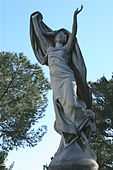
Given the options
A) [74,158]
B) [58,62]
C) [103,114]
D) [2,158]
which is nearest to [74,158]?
[74,158]

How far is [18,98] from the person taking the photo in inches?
1168

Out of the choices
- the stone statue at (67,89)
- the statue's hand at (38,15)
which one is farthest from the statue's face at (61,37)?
the statue's hand at (38,15)

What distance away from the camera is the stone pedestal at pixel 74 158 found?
8.47 metres

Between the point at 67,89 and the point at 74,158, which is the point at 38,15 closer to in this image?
the point at 67,89

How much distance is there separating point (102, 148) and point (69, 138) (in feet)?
56.4

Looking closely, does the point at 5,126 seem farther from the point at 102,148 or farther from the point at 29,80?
the point at 102,148

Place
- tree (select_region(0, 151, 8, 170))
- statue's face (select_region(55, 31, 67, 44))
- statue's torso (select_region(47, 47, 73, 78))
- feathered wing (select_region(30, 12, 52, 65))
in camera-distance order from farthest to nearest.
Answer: tree (select_region(0, 151, 8, 170)) < feathered wing (select_region(30, 12, 52, 65)) < statue's face (select_region(55, 31, 67, 44)) < statue's torso (select_region(47, 47, 73, 78))

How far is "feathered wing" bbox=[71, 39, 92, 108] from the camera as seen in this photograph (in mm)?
9664

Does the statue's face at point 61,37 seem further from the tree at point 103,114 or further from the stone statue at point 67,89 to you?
the tree at point 103,114

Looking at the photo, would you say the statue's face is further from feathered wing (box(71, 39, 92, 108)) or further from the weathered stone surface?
the weathered stone surface

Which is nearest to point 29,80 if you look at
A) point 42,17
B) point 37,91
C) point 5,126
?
point 37,91

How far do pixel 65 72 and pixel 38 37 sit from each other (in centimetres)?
122

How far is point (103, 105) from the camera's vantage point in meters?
27.1

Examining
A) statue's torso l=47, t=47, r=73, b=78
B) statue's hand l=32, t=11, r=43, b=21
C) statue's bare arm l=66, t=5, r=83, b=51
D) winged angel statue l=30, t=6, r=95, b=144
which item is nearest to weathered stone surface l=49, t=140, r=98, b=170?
winged angel statue l=30, t=6, r=95, b=144
